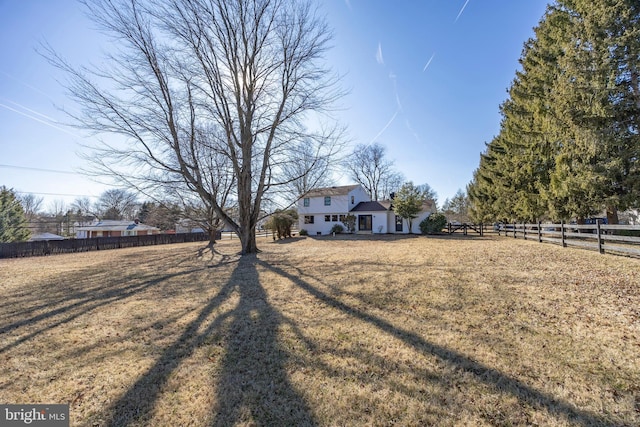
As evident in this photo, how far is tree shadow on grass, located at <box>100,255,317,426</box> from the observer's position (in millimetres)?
2381

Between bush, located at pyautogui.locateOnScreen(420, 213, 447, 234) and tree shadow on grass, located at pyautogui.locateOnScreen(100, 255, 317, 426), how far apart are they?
21.4 metres

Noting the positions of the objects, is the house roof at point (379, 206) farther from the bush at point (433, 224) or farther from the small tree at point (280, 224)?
the small tree at point (280, 224)

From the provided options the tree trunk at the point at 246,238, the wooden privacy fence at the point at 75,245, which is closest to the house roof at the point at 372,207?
the tree trunk at the point at 246,238

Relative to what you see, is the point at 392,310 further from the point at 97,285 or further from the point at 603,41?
the point at 603,41

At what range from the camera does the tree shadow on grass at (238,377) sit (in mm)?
2381

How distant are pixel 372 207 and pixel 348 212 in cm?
260

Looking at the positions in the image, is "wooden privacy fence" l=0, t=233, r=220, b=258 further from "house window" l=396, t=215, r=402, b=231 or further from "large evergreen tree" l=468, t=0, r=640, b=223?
"large evergreen tree" l=468, t=0, r=640, b=223

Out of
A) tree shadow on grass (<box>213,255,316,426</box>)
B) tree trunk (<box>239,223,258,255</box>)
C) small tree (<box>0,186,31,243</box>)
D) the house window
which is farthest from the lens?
the house window

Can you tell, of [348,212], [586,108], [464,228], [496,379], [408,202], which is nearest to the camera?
[496,379]

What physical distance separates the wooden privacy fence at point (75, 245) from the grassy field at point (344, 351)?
14.8 meters

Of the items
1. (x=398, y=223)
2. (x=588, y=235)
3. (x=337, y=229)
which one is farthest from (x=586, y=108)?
(x=337, y=229)

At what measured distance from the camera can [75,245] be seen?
1889 centimetres

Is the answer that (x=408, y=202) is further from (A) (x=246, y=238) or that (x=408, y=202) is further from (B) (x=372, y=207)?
(A) (x=246, y=238)

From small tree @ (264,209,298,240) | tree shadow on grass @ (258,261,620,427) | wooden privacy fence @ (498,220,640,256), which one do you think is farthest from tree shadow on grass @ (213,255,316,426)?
small tree @ (264,209,298,240)
